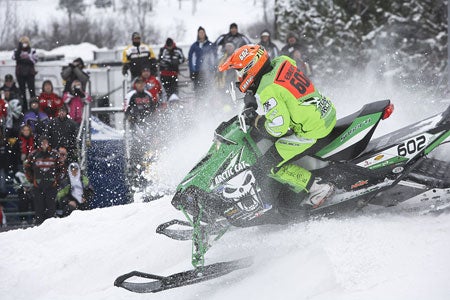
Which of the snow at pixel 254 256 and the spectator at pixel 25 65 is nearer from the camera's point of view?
the snow at pixel 254 256

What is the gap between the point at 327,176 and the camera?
5.93m

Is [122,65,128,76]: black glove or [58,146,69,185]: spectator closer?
[58,146,69,185]: spectator

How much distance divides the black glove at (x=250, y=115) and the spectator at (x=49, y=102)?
688cm

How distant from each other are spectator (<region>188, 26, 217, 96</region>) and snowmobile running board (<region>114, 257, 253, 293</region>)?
7.33 metres

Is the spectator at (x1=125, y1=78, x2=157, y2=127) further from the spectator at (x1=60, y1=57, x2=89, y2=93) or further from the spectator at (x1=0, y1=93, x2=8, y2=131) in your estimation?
the spectator at (x1=0, y1=93, x2=8, y2=131)

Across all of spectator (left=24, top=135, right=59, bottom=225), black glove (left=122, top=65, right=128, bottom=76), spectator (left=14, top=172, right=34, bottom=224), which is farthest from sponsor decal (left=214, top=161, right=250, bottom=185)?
black glove (left=122, top=65, right=128, bottom=76)

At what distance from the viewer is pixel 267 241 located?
6.09 meters

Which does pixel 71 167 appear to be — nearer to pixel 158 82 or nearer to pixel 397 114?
pixel 158 82

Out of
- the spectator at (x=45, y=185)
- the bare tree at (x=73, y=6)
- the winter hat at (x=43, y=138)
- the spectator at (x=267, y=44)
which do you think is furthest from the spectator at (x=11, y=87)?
the bare tree at (x=73, y=6)

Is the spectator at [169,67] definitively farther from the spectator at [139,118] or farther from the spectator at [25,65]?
the spectator at [25,65]

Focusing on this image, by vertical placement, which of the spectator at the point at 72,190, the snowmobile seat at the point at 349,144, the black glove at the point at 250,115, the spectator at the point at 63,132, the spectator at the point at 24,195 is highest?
the black glove at the point at 250,115

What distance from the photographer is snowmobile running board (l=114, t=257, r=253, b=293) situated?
5438 mm

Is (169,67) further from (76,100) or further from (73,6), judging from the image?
(73,6)

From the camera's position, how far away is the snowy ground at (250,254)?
16.1 feet
